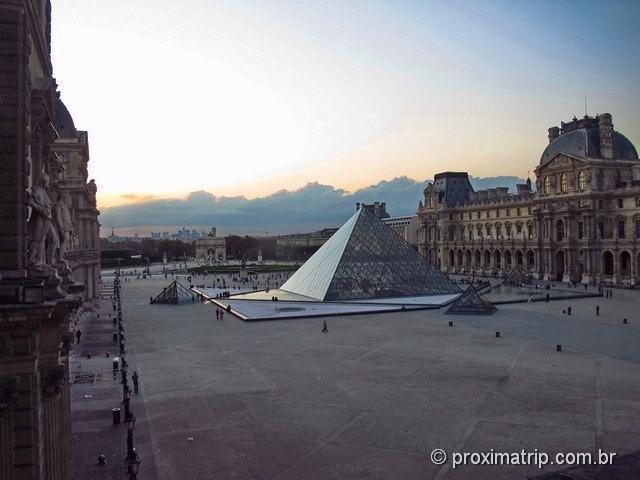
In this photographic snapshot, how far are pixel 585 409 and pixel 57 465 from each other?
1200cm

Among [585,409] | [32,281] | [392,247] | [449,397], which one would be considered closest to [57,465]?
[32,281]

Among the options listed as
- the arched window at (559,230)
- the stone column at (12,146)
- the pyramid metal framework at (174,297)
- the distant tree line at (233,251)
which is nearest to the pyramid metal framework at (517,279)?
the arched window at (559,230)

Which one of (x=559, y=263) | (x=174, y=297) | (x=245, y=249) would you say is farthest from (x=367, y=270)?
(x=245, y=249)

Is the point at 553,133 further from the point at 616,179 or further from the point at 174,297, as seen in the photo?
the point at 174,297

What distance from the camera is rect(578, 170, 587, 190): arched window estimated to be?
54.5m

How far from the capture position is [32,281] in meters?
6.43

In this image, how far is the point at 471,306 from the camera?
111 feet

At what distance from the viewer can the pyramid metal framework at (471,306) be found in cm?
3347

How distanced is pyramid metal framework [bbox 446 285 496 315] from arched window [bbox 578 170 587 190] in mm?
26858

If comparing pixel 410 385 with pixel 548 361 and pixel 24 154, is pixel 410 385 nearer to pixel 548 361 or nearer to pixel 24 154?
pixel 548 361

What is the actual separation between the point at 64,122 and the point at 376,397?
108 feet

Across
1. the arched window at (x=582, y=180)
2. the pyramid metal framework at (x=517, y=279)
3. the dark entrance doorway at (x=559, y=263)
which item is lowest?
the pyramid metal framework at (x=517, y=279)

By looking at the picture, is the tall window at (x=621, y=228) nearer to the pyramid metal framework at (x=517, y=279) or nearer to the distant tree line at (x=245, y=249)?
the pyramid metal framework at (x=517, y=279)

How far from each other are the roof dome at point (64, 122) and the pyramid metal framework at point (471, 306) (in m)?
27.3
